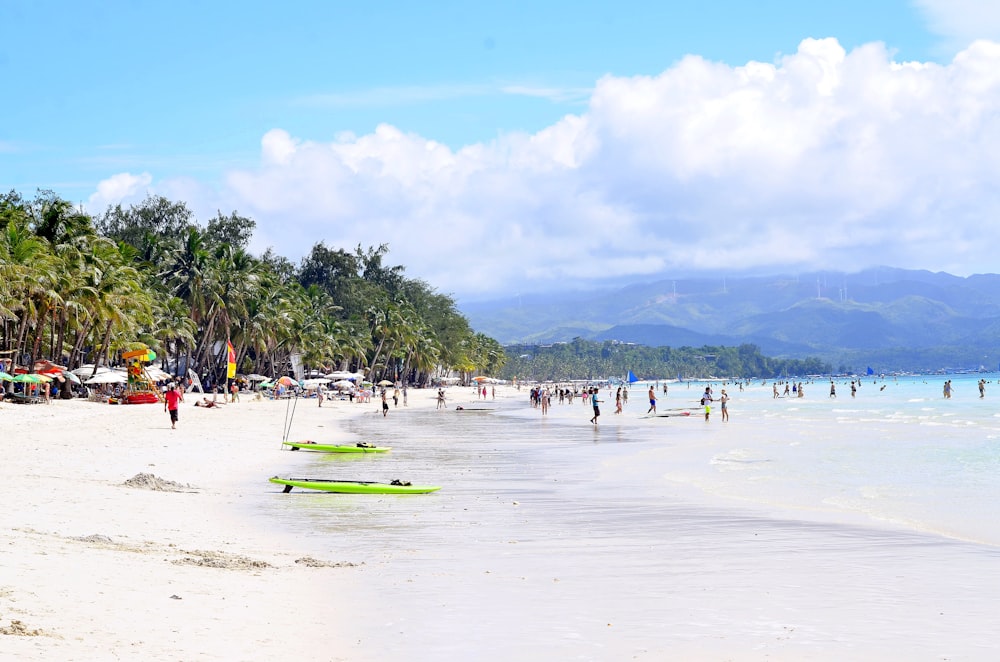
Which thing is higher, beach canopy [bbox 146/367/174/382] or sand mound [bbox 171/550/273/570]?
beach canopy [bbox 146/367/174/382]

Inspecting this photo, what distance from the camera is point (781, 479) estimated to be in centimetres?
2080

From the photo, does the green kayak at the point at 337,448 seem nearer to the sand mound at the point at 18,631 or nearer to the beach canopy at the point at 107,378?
the sand mound at the point at 18,631

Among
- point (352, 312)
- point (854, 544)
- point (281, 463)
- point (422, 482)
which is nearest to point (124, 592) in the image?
point (854, 544)

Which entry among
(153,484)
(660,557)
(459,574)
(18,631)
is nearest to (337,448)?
(153,484)

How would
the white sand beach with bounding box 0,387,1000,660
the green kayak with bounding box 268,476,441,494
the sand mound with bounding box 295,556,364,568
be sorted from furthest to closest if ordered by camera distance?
the green kayak with bounding box 268,476,441,494, the sand mound with bounding box 295,556,364,568, the white sand beach with bounding box 0,387,1000,660

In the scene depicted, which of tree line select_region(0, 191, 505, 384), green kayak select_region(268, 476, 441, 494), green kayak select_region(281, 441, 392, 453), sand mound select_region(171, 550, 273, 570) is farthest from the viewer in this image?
tree line select_region(0, 191, 505, 384)

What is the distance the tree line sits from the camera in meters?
45.7

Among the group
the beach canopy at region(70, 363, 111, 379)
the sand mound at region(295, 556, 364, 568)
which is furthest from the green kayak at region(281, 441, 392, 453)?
the beach canopy at region(70, 363, 111, 379)

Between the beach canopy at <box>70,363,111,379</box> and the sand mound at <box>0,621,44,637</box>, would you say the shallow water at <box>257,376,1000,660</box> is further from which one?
the beach canopy at <box>70,363,111,379</box>

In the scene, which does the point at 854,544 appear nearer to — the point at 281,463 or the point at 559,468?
the point at 559,468

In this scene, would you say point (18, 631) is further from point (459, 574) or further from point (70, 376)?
point (70, 376)

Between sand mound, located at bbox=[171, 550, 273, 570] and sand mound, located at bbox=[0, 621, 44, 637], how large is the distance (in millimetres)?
3064

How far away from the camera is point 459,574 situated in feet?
33.0

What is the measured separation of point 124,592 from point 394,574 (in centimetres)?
287
